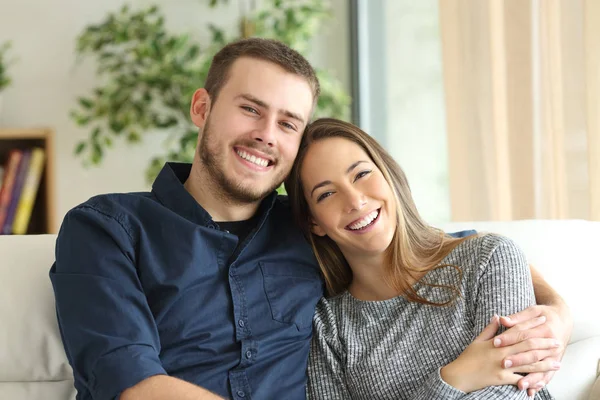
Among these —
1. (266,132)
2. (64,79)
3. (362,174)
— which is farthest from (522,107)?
(64,79)

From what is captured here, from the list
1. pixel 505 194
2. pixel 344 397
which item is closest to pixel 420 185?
pixel 505 194

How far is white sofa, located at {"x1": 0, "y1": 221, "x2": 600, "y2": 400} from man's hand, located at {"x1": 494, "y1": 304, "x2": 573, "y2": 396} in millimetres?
194

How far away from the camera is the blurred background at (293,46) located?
2660mm

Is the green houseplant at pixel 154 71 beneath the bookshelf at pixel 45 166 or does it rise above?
above

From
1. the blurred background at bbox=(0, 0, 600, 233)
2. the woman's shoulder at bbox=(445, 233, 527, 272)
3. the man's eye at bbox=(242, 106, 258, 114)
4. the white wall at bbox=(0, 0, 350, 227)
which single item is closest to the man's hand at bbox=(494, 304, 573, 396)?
the woman's shoulder at bbox=(445, 233, 527, 272)

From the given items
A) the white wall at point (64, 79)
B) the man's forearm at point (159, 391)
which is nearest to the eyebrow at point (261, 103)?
the man's forearm at point (159, 391)

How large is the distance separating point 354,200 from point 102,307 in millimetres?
562

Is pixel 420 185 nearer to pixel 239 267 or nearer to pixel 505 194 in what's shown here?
pixel 505 194

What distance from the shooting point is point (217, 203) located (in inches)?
69.9

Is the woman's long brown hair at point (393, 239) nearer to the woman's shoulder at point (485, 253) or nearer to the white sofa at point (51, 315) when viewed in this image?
the woman's shoulder at point (485, 253)

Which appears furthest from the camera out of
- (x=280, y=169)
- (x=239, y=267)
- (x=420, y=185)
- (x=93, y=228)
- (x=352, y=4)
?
(x=352, y=4)

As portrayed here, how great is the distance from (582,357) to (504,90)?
3.74 ft

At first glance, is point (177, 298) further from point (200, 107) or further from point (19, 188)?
point (19, 188)

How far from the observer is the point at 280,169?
5.79 ft
